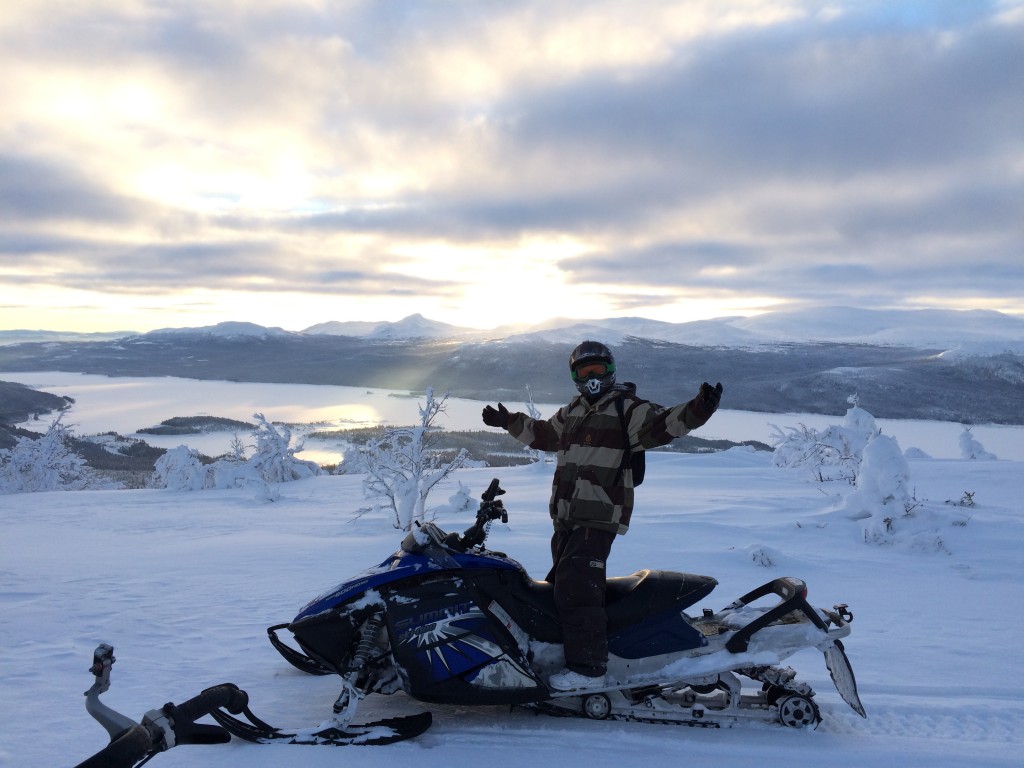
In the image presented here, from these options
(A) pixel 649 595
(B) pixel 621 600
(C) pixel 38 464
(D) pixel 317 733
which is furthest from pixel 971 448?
(C) pixel 38 464

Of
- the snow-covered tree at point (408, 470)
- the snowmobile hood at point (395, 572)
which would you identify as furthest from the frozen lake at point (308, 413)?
the snowmobile hood at point (395, 572)

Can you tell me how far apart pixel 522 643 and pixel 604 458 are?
114cm

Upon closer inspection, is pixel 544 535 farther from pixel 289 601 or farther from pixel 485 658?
pixel 485 658

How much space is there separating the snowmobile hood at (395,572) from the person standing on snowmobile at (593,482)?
379 millimetres

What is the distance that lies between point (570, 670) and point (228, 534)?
7596 mm

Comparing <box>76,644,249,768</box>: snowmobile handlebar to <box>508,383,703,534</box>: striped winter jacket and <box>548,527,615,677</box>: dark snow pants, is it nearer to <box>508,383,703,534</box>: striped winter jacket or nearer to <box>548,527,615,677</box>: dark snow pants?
<box>548,527,615,677</box>: dark snow pants

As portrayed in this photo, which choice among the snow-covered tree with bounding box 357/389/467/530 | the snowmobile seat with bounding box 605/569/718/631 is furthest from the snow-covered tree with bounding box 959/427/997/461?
the snowmobile seat with bounding box 605/569/718/631

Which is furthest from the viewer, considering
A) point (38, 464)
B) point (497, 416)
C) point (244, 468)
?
point (38, 464)

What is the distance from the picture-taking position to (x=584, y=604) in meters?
3.64

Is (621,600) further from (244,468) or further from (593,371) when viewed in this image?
(244,468)

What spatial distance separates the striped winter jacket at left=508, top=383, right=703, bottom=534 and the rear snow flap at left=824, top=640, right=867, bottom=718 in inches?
54.0

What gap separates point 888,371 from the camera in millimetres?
90500

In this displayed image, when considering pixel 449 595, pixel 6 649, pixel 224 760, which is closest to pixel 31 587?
pixel 6 649

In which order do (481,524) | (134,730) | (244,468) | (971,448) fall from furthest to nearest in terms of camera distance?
(971,448) < (244,468) < (481,524) < (134,730)
